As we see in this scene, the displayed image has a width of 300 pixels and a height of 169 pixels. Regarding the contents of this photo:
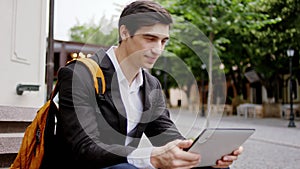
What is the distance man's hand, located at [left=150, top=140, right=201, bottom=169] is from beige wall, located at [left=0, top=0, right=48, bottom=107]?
2307 millimetres

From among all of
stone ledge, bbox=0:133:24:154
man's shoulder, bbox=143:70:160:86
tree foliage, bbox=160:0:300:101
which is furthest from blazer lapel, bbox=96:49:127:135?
tree foliage, bbox=160:0:300:101

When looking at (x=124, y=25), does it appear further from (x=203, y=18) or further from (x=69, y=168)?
(x=203, y=18)

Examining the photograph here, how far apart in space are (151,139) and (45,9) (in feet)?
8.34

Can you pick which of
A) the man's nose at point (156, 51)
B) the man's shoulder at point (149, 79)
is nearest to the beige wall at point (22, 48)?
the man's shoulder at point (149, 79)

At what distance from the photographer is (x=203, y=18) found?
38.0 ft

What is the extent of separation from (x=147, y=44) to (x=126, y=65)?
184 mm

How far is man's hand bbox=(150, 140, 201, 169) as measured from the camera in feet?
3.81

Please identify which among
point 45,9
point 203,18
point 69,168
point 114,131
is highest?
point 203,18

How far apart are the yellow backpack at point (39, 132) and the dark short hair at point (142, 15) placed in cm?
22

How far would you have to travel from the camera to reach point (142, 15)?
1433 mm

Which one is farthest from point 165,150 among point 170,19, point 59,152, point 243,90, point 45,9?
point 243,90

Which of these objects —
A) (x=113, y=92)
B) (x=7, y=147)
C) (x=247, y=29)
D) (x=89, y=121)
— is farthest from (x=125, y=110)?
(x=247, y=29)

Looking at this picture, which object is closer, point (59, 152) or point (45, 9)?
A: point (59, 152)

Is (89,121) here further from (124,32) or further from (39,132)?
(124,32)
